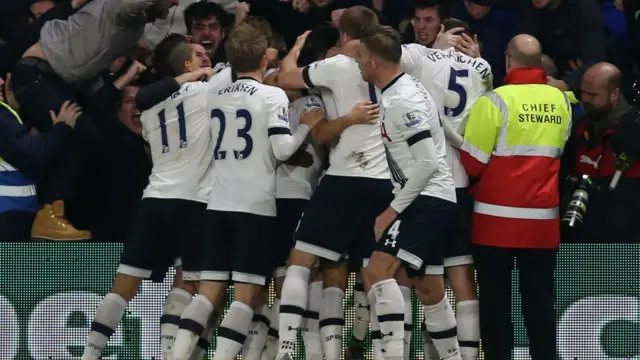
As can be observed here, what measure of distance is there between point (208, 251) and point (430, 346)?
1.78m

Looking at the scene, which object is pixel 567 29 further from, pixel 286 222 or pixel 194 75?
pixel 194 75

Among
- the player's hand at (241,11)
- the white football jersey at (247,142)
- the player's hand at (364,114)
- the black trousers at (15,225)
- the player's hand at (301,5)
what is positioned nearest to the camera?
the player's hand at (364,114)

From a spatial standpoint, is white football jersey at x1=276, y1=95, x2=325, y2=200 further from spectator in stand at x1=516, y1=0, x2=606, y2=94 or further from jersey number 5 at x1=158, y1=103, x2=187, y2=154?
spectator in stand at x1=516, y1=0, x2=606, y2=94

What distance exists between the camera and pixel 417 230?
7.98 meters

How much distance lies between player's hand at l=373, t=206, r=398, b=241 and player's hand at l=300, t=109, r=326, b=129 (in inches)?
35.9

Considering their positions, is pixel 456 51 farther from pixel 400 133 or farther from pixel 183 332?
pixel 183 332

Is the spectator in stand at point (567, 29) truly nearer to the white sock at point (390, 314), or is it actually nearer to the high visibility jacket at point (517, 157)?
the high visibility jacket at point (517, 157)

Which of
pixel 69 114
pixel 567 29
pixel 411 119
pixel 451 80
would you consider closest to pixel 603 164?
pixel 451 80

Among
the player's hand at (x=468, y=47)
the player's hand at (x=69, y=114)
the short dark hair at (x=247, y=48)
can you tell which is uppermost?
the player's hand at (x=468, y=47)

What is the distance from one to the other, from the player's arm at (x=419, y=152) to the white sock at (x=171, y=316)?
1.95 meters

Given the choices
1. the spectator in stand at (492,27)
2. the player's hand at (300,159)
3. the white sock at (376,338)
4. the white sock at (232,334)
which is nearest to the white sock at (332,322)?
the white sock at (376,338)

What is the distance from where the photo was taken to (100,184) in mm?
10008

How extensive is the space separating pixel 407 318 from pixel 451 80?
5.32 feet

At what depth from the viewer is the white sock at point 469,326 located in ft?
28.9
